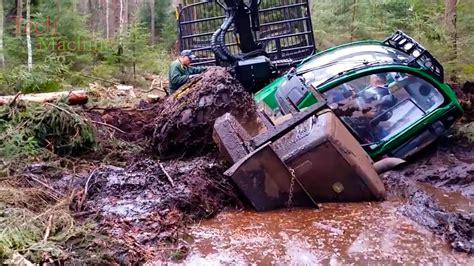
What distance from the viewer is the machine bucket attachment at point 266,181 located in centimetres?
462

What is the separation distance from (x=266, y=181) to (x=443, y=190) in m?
2.21

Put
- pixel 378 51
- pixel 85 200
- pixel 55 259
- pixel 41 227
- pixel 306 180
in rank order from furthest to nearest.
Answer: pixel 378 51 < pixel 306 180 < pixel 85 200 < pixel 41 227 < pixel 55 259

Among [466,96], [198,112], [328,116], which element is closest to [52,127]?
[198,112]

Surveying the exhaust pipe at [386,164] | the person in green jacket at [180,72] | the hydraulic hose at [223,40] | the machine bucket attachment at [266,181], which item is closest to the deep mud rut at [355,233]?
the machine bucket attachment at [266,181]

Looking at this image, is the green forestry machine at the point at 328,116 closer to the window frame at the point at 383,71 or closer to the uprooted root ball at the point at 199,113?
the window frame at the point at 383,71

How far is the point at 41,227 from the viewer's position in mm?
3658

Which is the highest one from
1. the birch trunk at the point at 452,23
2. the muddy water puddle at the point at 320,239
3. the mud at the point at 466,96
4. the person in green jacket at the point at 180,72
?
the birch trunk at the point at 452,23

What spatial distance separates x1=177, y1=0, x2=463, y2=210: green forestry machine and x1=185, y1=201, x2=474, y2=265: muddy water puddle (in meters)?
0.25

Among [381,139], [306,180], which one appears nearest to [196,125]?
[306,180]

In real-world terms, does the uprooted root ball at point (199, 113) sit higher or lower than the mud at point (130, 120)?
higher

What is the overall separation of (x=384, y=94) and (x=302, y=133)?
1.61 meters

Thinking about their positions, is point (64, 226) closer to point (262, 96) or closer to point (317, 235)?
point (317, 235)

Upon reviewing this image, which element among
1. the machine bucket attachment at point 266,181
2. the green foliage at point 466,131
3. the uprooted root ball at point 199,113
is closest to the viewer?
the machine bucket attachment at point 266,181

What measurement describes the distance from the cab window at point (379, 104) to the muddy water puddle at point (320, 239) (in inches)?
57.7
